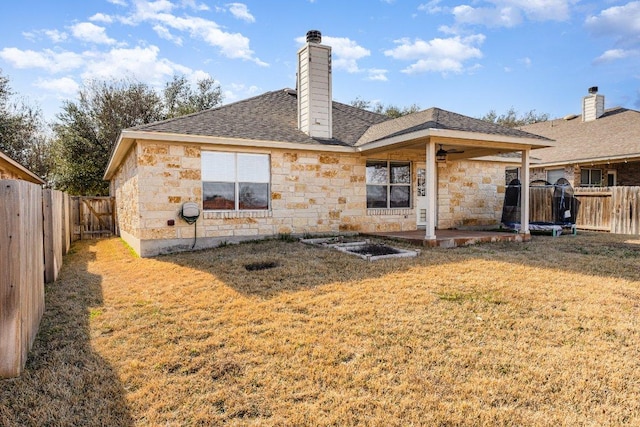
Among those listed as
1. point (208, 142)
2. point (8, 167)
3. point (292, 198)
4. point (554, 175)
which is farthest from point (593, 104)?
point (8, 167)

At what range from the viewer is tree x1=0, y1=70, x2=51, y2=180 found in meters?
20.0

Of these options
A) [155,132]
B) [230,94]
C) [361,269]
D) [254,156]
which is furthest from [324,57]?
[230,94]

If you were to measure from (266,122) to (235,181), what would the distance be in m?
2.26

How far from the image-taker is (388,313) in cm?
407

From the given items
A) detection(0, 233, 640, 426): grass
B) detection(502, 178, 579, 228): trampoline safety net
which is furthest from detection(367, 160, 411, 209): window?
detection(0, 233, 640, 426): grass

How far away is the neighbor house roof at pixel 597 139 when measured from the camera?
13928mm

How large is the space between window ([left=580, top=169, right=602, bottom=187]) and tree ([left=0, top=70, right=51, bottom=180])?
28.6m

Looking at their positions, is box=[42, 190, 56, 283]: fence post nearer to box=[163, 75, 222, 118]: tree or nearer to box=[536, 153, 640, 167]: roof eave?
box=[536, 153, 640, 167]: roof eave

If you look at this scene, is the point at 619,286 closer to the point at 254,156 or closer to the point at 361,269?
the point at 361,269

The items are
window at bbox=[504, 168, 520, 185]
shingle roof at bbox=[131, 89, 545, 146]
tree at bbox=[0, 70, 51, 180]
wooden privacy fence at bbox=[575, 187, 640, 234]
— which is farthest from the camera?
tree at bbox=[0, 70, 51, 180]

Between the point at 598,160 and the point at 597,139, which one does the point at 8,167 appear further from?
the point at 597,139

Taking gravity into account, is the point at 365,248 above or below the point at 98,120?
below

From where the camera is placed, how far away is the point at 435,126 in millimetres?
8109

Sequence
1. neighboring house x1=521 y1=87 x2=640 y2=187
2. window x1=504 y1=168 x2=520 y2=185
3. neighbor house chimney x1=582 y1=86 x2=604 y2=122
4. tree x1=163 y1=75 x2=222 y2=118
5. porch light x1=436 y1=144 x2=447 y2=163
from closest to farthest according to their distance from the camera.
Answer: porch light x1=436 y1=144 x2=447 y2=163
neighboring house x1=521 y1=87 x2=640 y2=187
window x1=504 y1=168 x2=520 y2=185
neighbor house chimney x1=582 y1=86 x2=604 y2=122
tree x1=163 y1=75 x2=222 y2=118
